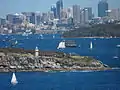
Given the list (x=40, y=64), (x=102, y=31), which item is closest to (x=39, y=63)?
(x=40, y=64)

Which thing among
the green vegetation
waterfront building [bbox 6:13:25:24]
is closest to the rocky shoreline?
the green vegetation

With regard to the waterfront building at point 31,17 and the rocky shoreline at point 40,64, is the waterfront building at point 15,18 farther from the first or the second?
the rocky shoreline at point 40,64

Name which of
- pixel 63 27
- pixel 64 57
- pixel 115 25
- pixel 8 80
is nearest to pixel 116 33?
pixel 115 25

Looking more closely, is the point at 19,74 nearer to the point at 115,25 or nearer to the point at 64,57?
the point at 64,57

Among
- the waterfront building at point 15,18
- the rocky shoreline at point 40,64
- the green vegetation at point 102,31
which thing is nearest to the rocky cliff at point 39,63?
the rocky shoreline at point 40,64

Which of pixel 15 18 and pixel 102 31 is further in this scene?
pixel 15 18

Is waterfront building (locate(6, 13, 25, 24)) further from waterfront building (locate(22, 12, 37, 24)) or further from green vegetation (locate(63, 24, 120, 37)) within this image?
green vegetation (locate(63, 24, 120, 37))

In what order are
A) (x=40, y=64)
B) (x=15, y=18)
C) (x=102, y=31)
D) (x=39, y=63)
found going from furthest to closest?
(x=15, y=18), (x=102, y=31), (x=39, y=63), (x=40, y=64)

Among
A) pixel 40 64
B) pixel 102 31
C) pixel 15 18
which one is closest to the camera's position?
pixel 40 64

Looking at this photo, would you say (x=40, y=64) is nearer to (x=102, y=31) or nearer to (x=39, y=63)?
(x=39, y=63)
